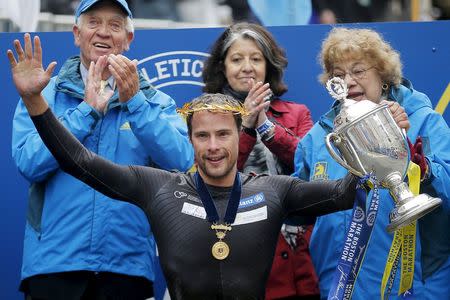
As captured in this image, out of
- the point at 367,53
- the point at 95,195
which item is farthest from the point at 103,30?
the point at 367,53

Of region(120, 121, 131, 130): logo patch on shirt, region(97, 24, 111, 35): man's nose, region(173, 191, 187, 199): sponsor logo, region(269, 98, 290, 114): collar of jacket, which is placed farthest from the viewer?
region(269, 98, 290, 114): collar of jacket

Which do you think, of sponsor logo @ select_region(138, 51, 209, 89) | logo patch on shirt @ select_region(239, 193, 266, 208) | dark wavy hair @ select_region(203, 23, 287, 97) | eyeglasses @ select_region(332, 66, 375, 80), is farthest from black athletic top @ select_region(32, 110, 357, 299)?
sponsor logo @ select_region(138, 51, 209, 89)

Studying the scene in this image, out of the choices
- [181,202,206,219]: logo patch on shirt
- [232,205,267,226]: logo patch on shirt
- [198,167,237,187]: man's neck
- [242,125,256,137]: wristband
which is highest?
[242,125,256,137]: wristband

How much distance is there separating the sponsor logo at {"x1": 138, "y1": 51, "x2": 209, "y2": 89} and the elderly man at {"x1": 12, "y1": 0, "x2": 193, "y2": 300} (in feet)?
2.95

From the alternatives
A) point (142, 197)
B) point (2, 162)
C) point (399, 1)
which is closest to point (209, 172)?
point (142, 197)

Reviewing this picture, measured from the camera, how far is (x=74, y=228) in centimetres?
458

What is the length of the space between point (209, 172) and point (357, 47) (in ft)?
3.38

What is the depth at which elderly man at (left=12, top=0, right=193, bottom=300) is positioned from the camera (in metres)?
4.54

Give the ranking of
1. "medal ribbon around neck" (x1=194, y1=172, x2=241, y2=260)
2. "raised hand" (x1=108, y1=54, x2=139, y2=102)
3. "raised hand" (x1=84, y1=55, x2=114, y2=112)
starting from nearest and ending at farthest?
"medal ribbon around neck" (x1=194, y1=172, x2=241, y2=260), "raised hand" (x1=108, y1=54, x2=139, y2=102), "raised hand" (x1=84, y1=55, x2=114, y2=112)

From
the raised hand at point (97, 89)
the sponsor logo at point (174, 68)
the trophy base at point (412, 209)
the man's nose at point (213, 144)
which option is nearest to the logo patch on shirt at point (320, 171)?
the man's nose at point (213, 144)

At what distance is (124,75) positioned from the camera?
4.52 m

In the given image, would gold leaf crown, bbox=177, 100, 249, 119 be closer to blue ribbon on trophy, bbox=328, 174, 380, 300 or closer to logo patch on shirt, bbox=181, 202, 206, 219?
logo patch on shirt, bbox=181, 202, 206, 219

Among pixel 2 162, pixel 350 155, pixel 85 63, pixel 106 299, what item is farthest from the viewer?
pixel 2 162

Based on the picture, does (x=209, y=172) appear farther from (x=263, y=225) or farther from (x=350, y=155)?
(x=350, y=155)
